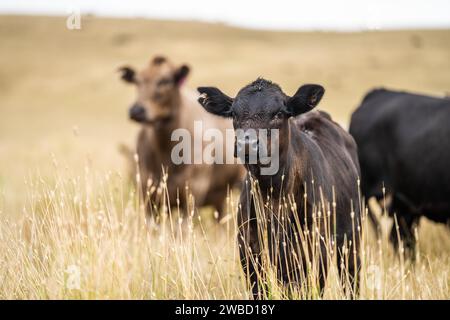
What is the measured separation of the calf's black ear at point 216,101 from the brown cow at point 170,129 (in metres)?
4.05

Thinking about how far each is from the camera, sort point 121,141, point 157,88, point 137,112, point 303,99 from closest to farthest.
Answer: point 303,99, point 137,112, point 157,88, point 121,141

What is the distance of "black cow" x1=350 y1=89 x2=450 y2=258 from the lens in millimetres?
7711

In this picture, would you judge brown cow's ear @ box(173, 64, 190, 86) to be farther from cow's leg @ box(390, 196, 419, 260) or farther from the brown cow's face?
cow's leg @ box(390, 196, 419, 260)

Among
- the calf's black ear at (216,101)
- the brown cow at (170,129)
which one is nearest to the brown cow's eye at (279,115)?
the calf's black ear at (216,101)

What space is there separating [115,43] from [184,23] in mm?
14994

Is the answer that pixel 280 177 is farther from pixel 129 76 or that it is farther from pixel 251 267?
pixel 129 76

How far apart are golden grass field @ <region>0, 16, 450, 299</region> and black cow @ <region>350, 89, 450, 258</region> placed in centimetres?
48

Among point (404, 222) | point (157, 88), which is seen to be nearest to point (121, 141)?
point (157, 88)

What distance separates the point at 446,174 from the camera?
7594mm

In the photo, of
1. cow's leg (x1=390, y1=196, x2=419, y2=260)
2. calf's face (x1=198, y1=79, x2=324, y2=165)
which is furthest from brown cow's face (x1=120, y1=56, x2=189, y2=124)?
calf's face (x1=198, y1=79, x2=324, y2=165)

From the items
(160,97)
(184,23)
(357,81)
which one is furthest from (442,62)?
(160,97)

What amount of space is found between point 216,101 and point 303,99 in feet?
2.27

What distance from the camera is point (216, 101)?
5066mm
